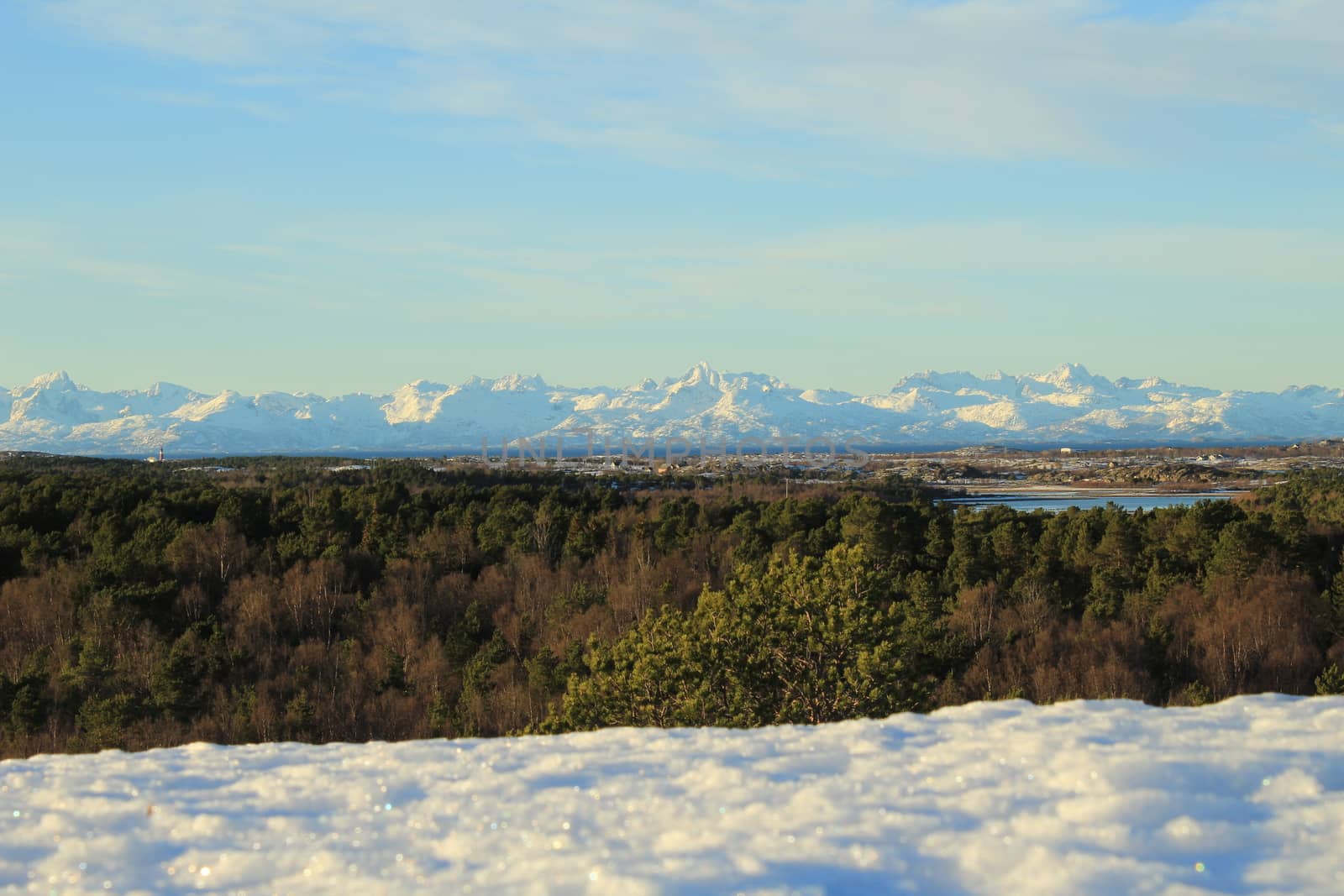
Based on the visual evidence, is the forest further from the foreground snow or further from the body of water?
the body of water

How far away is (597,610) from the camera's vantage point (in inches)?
2434

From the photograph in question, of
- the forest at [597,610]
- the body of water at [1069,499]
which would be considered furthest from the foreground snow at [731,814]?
the body of water at [1069,499]

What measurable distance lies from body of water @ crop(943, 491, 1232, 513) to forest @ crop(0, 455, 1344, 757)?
5811 cm

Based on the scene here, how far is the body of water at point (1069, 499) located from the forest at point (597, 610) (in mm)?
58114

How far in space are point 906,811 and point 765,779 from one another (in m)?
1.17

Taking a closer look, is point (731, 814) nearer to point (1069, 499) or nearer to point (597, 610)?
point (597, 610)

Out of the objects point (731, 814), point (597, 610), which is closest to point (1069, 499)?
point (597, 610)

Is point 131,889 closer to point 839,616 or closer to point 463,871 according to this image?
point 463,871

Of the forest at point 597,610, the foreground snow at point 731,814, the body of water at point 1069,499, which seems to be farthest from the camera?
the body of water at point 1069,499

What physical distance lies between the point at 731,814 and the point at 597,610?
5400 centimetres

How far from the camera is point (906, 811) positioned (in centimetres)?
821

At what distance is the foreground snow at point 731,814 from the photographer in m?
7.35

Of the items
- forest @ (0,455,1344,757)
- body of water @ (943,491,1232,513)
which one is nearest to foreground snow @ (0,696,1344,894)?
forest @ (0,455,1344,757)

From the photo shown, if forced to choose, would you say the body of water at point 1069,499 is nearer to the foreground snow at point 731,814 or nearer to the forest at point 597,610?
the forest at point 597,610
